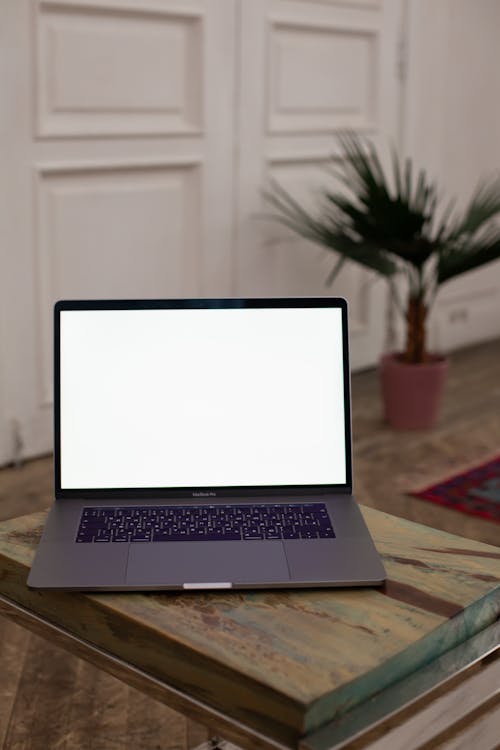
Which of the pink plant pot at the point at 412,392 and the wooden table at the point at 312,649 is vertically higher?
the wooden table at the point at 312,649

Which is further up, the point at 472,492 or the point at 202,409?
the point at 202,409

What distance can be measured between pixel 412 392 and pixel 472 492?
0.58 metres

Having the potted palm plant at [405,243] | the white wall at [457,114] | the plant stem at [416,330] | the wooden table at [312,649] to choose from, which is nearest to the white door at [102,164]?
the potted palm plant at [405,243]

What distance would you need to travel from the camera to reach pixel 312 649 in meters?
0.99

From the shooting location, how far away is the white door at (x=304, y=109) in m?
3.40

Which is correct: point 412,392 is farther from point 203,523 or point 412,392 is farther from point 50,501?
point 203,523

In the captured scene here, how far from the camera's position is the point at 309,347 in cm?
130

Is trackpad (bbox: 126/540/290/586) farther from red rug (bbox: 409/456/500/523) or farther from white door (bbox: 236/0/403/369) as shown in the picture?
white door (bbox: 236/0/403/369)

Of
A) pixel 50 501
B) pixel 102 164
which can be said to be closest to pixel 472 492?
pixel 50 501

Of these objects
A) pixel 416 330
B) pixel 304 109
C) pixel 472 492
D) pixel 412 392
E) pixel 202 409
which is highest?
pixel 304 109

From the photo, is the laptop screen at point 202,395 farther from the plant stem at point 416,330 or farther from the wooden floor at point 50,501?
the plant stem at point 416,330

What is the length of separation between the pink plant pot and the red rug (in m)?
0.37

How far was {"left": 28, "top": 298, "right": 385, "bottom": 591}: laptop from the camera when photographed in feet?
4.18

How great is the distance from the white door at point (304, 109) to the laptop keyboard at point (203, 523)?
225 centimetres
